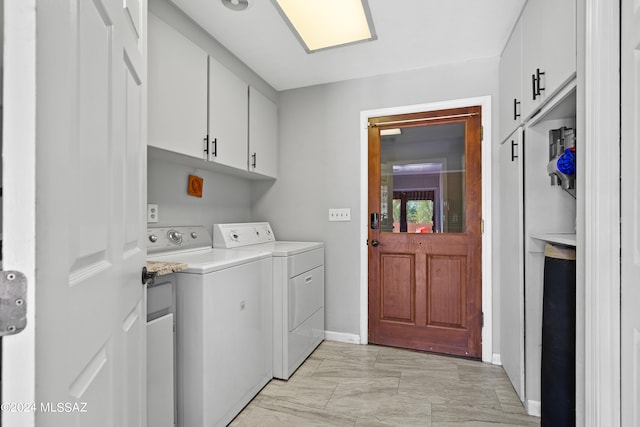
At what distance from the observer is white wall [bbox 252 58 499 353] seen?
2.64 m

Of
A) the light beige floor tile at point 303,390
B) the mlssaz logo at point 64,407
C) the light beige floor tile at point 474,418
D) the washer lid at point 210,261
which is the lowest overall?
the light beige floor tile at point 303,390

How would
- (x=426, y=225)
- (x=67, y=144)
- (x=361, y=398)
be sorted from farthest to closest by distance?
(x=426, y=225)
(x=361, y=398)
(x=67, y=144)

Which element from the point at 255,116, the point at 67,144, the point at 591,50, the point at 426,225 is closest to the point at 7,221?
the point at 67,144

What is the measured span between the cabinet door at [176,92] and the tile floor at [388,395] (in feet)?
5.21

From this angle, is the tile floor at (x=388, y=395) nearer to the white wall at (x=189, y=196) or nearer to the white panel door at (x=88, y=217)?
the white panel door at (x=88, y=217)

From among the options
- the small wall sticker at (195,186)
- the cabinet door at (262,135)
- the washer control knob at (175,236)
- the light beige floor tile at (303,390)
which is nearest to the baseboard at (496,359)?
the light beige floor tile at (303,390)

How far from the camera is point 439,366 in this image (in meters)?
2.33

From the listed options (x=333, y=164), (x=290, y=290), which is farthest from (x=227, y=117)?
(x=290, y=290)

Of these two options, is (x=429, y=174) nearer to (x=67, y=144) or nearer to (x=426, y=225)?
(x=426, y=225)

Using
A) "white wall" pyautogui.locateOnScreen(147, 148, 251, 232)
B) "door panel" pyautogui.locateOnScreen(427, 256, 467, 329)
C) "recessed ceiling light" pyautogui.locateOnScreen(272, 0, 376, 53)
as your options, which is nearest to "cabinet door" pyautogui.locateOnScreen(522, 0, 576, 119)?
"recessed ceiling light" pyautogui.locateOnScreen(272, 0, 376, 53)

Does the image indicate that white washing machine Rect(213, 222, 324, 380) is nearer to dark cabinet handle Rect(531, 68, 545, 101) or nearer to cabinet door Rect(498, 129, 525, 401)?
cabinet door Rect(498, 129, 525, 401)

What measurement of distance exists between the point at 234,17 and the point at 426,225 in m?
2.02

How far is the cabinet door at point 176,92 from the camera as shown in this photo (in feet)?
5.35
